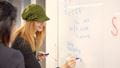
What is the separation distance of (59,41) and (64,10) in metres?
0.28

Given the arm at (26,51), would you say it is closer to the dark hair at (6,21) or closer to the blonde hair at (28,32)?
the blonde hair at (28,32)

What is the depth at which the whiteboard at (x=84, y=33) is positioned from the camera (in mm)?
1862

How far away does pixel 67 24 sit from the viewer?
2268 millimetres

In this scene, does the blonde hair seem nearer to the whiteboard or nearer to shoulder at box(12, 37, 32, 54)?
shoulder at box(12, 37, 32, 54)

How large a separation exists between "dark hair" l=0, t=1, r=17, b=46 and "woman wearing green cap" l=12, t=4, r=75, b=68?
568 mm

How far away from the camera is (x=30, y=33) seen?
190cm

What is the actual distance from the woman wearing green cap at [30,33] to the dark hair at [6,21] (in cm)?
57

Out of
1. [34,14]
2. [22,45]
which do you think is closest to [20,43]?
[22,45]

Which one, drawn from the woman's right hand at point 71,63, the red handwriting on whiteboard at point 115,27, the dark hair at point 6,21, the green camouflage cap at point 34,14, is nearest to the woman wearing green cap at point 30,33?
the green camouflage cap at point 34,14

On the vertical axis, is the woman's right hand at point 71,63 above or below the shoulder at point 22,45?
below

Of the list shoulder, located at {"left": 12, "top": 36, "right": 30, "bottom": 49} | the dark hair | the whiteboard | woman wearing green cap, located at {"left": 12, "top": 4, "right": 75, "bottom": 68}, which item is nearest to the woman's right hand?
the whiteboard

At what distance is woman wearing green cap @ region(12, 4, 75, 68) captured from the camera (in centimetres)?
183

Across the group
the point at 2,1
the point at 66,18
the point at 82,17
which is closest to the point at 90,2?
the point at 82,17

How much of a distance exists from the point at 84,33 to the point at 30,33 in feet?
1.37
